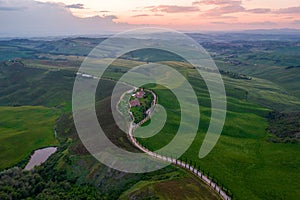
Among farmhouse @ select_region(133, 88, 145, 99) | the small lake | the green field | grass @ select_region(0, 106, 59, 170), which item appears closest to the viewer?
the green field

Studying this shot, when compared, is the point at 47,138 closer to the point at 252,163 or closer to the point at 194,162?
the point at 194,162

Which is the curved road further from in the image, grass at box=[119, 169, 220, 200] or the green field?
the green field

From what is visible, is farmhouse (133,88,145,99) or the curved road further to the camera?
farmhouse (133,88,145,99)

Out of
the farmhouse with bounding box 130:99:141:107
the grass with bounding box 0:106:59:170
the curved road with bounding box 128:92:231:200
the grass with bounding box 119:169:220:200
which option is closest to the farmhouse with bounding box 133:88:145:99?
the farmhouse with bounding box 130:99:141:107

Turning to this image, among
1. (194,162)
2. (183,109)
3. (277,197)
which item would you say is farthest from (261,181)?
(183,109)

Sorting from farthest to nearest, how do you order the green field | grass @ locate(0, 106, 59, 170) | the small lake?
grass @ locate(0, 106, 59, 170) → the small lake → the green field

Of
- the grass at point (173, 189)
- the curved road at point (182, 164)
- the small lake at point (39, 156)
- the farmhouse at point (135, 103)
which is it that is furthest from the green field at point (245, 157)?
the small lake at point (39, 156)
